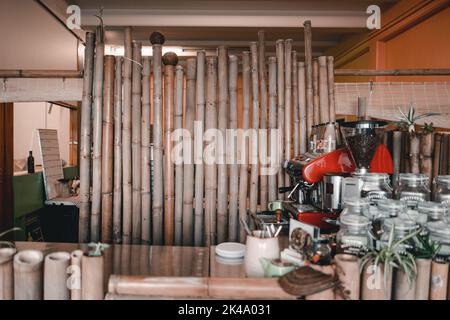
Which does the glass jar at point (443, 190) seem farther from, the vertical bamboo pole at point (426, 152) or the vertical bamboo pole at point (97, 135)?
the vertical bamboo pole at point (97, 135)

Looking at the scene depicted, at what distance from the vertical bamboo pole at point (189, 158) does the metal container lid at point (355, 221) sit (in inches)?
71.8

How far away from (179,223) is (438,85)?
103 inches

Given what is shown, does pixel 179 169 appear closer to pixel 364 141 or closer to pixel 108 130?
pixel 108 130

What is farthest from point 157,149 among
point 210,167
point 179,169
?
point 210,167

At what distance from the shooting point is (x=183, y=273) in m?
1.56

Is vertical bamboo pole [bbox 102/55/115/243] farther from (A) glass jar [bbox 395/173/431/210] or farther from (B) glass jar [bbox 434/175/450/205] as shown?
(B) glass jar [bbox 434/175/450/205]

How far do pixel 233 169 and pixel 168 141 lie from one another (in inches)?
24.9

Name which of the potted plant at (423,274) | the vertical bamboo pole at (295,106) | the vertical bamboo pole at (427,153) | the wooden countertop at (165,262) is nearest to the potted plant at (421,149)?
the vertical bamboo pole at (427,153)

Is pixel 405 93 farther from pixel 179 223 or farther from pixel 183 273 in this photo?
pixel 183 273
